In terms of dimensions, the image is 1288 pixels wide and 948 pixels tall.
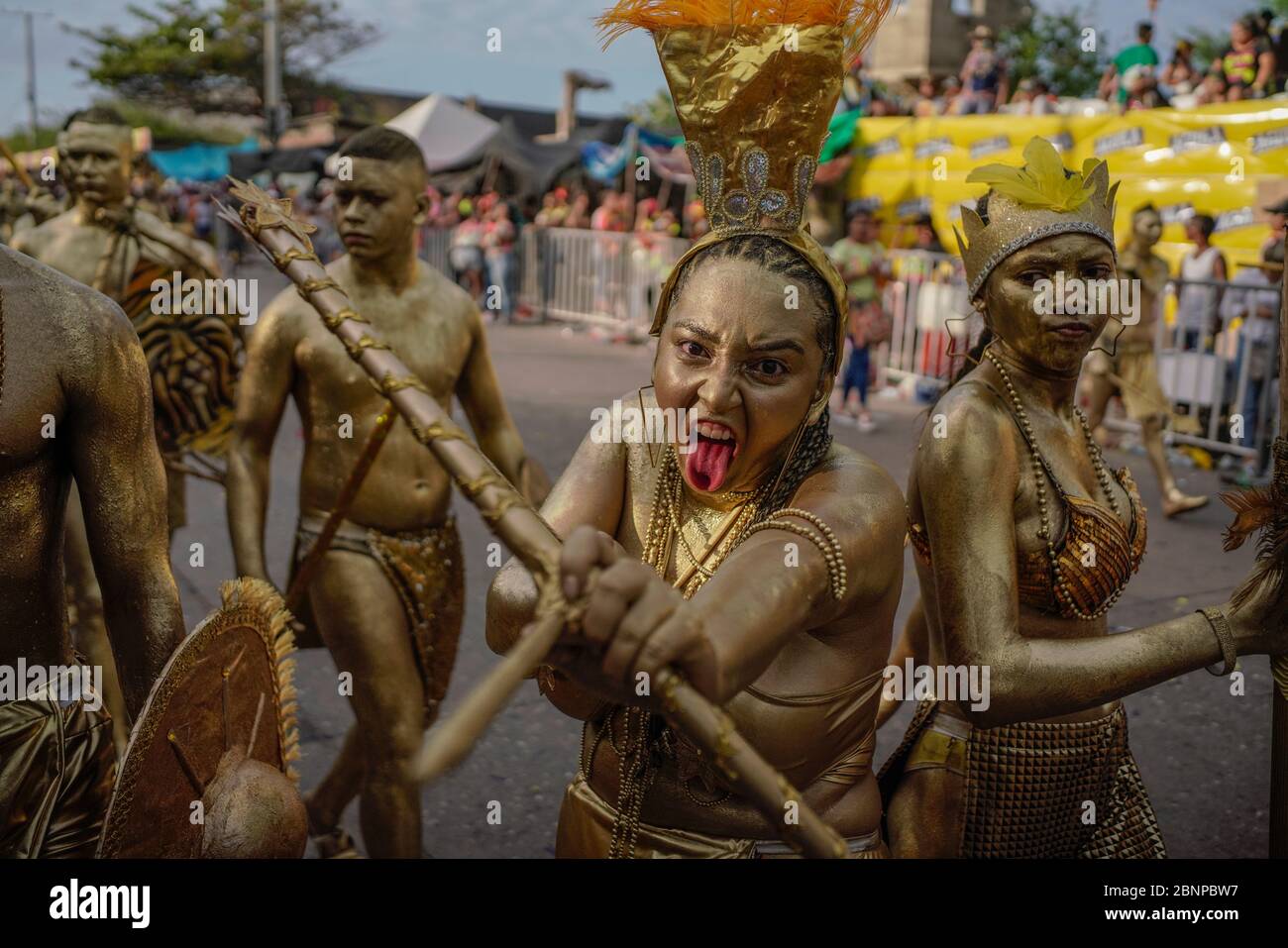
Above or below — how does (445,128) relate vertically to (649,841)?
above

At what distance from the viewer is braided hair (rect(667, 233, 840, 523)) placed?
199 centimetres

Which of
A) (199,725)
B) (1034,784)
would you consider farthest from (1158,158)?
(199,725)

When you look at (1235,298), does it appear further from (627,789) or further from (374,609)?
(627,789)

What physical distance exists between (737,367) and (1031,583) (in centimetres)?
94

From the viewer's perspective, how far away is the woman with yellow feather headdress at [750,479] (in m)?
1.92

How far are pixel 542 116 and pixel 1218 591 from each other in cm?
4819

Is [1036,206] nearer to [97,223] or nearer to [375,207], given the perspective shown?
[375,207]

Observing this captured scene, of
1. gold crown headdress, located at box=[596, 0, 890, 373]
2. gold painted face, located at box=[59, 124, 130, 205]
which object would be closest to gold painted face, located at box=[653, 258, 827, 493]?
gold crown headdress, located at box=[596, 0, 890, 373]

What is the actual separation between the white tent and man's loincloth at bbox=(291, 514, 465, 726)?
67.9 ft

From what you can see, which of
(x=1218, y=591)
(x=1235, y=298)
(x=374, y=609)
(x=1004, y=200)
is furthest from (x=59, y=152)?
(x=1235, y=298)

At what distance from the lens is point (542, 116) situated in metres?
51.9

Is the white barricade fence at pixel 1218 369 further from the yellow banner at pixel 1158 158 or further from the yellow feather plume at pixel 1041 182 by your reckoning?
the yellow feather plume at pixel 1041 182

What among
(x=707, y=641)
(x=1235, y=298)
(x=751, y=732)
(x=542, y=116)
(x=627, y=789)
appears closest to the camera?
(x=707, y=641)

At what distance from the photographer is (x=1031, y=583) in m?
2.50
